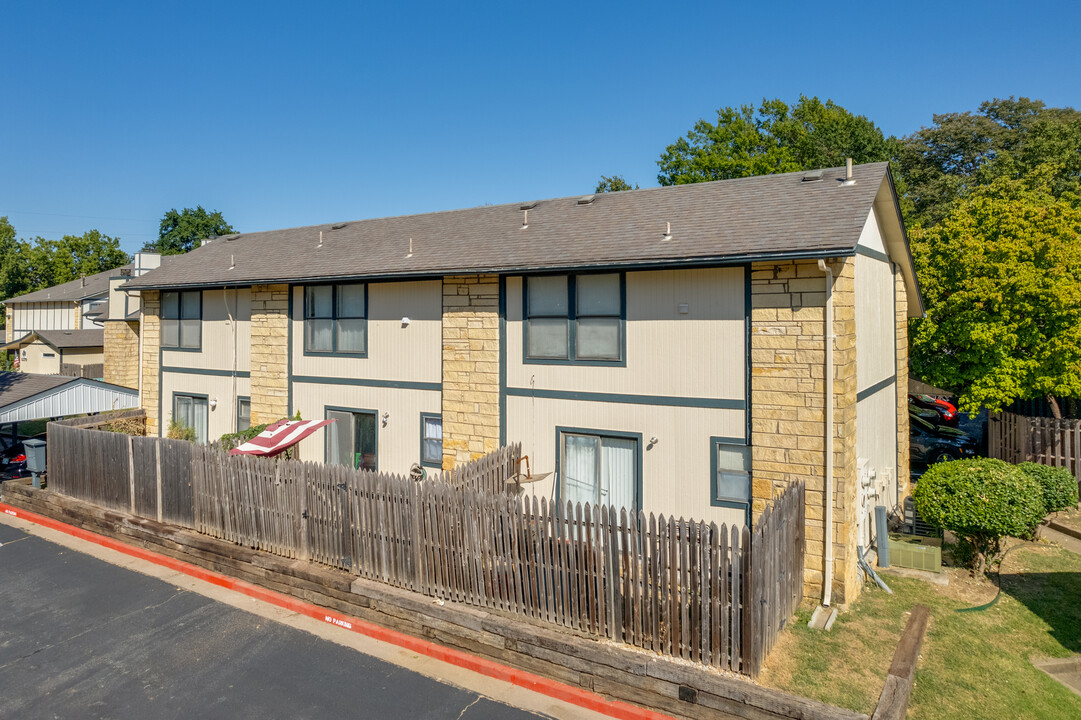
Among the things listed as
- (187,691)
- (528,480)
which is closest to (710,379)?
(528,480)

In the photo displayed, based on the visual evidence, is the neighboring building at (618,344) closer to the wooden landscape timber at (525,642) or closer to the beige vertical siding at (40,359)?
the wooden landscape timber at (525,642)

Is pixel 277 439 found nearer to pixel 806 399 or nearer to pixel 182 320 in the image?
pixel 182 320

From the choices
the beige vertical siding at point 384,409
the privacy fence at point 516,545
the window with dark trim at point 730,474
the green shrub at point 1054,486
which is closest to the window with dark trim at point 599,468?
the privacy fence at point 516,545

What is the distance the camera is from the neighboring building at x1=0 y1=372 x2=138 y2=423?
15.9 metres

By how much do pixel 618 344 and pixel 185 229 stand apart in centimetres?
7919

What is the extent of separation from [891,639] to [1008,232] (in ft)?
44.7

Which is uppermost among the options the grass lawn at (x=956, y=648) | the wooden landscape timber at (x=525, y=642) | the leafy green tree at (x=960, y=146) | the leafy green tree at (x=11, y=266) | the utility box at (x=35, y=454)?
Result: the leafy green tree at (x=960, y=146)

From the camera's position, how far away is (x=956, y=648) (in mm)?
7898

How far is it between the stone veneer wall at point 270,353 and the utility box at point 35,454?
14.4 feet

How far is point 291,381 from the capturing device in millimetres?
14961

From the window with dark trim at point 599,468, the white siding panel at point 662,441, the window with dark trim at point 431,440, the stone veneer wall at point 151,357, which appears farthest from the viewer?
the stone veneer wall at point 151,357

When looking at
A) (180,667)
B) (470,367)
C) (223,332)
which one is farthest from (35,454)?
(470,367)

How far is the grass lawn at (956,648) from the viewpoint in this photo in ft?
22.1

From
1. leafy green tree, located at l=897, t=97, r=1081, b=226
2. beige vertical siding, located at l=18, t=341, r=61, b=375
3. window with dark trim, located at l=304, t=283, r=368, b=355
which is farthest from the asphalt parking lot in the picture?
leafy green tree, located at l=897, t=97, r=1081, b=226
